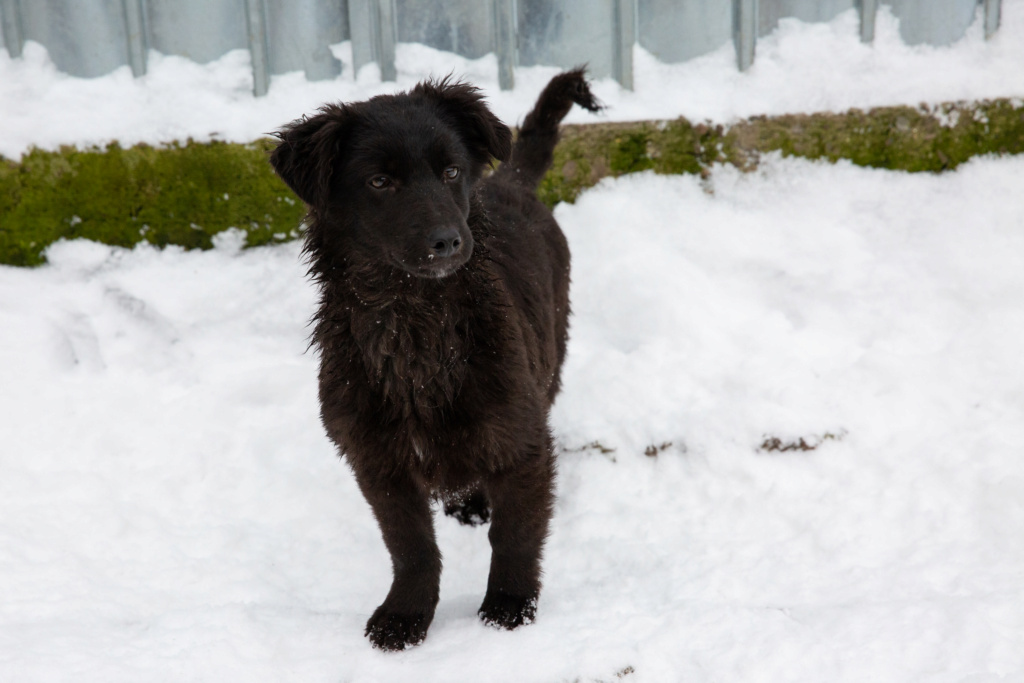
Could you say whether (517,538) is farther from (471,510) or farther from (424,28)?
(424,28)

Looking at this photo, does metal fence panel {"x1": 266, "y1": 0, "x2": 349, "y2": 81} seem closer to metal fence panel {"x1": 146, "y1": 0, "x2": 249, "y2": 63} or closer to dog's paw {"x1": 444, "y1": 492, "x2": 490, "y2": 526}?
metal fence panel {"x1": 146, "y1": 0, "x2": 249, "y2": 63}

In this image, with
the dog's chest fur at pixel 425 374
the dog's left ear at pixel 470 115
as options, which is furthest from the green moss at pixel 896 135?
the dog's chest fur at pixel 425 374

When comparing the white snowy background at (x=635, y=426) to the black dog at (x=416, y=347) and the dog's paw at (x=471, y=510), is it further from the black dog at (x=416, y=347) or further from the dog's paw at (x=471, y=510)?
the black dog at (x=416, y=347)

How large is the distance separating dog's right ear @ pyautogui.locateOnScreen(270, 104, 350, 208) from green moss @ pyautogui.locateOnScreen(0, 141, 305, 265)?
255cm

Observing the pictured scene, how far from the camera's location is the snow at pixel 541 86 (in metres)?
5.39

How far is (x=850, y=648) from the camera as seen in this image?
269cm

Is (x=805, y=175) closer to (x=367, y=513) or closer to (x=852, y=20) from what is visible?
(x=852, y=20)

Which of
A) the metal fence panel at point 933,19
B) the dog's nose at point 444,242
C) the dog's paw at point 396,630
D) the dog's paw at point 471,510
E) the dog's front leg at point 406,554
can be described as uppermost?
the metal fence panel at point 933,19

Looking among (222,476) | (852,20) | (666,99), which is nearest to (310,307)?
(222,476)

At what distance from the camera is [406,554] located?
3088 mm

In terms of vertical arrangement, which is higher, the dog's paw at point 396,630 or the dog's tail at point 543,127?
the dog's tail at point 543,127

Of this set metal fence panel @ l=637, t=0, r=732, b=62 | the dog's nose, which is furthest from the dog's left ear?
metal fence panel @ l=637, t=0, r=732, b=62

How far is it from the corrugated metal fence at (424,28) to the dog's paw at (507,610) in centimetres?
372

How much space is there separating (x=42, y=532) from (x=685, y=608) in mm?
2696
